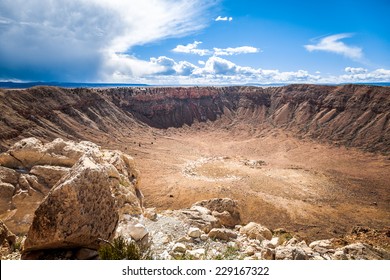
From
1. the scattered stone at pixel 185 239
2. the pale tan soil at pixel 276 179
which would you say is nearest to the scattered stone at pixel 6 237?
the scattered stone at pixel 185 239

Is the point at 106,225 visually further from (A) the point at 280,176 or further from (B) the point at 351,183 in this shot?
(B) the point at 351,183

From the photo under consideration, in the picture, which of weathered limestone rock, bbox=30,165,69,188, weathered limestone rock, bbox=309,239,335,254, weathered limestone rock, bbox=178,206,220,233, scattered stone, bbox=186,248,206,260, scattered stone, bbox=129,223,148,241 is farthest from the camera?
weathered limestone rock, bbox=178,206,220,233

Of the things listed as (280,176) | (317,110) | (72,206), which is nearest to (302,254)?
(72,206)

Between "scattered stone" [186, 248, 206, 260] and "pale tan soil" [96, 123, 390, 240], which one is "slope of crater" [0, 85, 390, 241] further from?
"scattered stone" [186, 248, 206, 260]

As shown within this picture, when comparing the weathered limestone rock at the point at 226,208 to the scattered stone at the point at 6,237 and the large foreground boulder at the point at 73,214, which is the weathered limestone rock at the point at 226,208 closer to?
the scattered stone at the point at 6,237

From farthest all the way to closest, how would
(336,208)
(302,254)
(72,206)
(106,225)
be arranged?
(336,208) < (302,254) < (106,225) < (72,206)

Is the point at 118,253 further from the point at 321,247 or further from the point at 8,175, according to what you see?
the point at 321,247

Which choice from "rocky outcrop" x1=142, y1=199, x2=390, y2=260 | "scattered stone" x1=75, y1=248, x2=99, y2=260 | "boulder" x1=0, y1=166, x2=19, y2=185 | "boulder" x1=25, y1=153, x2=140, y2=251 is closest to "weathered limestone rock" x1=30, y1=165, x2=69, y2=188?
"boulder" x1=0, y1=166, x2=19, y2=185
